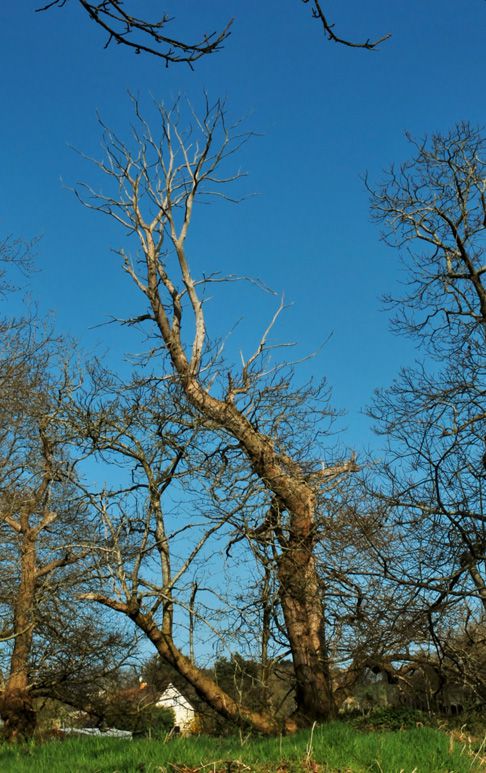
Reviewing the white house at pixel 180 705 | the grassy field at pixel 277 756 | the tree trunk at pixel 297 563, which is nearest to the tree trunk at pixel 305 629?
the tree trunk at pixel 297 563

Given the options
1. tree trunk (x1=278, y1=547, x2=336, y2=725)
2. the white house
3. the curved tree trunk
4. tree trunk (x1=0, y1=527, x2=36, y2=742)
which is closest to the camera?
the curved tree trunk

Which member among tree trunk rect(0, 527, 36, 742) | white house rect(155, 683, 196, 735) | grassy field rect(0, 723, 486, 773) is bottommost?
grassy field rect(0, 723, 486, 773)


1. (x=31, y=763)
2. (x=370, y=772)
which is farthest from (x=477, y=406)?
(x=31, y=763)

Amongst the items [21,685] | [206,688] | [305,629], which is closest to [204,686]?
[206,688]

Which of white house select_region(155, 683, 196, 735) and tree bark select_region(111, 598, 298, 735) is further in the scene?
white house select_region(155, 683, 196, 735)

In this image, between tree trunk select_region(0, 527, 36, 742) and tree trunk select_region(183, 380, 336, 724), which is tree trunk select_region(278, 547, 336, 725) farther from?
tree trunk select_region(0, 527, 36, 742)

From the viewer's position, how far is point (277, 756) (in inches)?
239

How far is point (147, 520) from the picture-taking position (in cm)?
1049

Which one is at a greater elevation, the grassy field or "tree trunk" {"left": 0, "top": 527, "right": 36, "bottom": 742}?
"tree trunk" {"left": 0, "top": 527, "right": 36, "bottom": 742}

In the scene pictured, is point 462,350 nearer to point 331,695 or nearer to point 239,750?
point 331,695

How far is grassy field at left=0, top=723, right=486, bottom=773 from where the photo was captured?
5.76 m

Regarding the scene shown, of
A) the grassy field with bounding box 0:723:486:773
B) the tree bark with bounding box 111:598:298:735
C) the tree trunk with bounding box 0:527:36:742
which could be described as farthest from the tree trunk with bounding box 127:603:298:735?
the tree trunk with bounding box 0:527:36:742

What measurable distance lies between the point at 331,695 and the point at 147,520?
3761mm

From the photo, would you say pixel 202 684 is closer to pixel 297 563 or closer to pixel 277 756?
pixel 297 563
